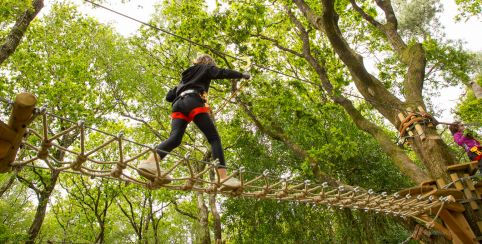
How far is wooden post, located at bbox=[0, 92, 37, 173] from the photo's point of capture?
1.52 m

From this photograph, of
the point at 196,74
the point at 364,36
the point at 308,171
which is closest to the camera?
the point at 196,74

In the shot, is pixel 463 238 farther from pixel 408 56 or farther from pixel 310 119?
pixel 310 119

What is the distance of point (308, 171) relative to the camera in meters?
6.86

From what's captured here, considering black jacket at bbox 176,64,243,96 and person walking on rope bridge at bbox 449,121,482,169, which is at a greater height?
black jacket at bbox 176,64,243,96

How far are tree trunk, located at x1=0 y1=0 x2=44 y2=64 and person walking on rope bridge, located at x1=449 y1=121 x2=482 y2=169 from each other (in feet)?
20.2

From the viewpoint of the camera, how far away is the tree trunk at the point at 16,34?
5.00 meters

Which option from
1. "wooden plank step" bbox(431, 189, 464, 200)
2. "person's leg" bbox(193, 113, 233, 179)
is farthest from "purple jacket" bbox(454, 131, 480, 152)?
"person's leg" bbox(193, 113, 233, 179)

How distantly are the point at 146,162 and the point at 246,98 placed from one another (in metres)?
5.59

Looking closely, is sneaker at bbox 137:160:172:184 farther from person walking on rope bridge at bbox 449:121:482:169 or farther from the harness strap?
person walking on rope bridge at bbox 449:121:482:169

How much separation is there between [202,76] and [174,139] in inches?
24.3

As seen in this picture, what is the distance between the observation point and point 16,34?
5.09m

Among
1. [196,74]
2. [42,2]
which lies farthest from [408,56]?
[42,2]

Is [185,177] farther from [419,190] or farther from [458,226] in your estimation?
[458,226]

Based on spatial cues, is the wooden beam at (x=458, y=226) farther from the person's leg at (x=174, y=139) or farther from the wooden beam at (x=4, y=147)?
the wooden beam at (x=4, y=147)
